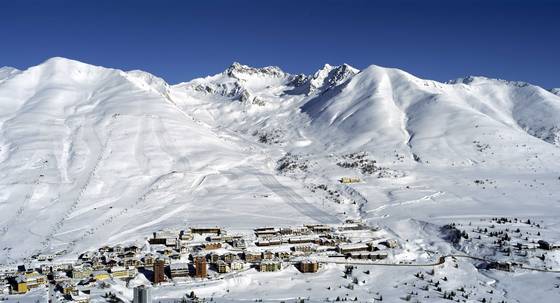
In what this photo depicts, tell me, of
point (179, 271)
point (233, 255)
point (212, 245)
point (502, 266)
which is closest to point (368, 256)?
point (502, 266)

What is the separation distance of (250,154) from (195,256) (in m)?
63.1

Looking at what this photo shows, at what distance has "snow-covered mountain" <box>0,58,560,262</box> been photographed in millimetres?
72375

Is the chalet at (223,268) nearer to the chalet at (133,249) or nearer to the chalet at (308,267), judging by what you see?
the chalet at (308,267)

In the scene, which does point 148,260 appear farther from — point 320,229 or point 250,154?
point 250,154

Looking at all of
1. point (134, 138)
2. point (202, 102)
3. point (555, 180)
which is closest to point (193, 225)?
point (134, 138)

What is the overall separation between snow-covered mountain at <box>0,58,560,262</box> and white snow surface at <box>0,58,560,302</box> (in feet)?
1.25

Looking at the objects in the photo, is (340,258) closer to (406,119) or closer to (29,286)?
(29,286)

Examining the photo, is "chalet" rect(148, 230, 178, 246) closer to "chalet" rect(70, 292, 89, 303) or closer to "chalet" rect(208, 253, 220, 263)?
"chalet" rect(208, 253, 220, 263)

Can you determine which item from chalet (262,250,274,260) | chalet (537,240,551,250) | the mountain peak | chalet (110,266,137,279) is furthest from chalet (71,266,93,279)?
the mountain peak

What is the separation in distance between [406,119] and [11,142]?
82233 millimetres

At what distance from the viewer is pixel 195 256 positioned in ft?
174

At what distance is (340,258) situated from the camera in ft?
177

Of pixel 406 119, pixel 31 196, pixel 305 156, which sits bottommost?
pixel 31 196

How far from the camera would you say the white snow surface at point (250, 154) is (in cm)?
7119
